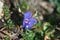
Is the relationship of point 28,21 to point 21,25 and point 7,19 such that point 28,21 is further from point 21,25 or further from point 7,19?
point 7,19

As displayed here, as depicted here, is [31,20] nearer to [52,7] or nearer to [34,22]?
[34,22]

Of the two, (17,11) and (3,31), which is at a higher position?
(17,11)

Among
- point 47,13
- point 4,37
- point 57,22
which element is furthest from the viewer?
point 47,13

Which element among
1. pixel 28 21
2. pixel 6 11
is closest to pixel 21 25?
pixel 28 21

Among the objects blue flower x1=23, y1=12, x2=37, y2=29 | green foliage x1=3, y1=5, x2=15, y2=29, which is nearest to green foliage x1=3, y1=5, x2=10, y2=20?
green foliage x1=3, y1=5, x2=15, y2=29

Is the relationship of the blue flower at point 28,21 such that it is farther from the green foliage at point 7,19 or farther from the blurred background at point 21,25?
the green foliage at point 7,19

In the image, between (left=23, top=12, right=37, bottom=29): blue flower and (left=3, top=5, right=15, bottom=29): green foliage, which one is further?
(left=23, top=12, right=37, bottom=29): blue flower

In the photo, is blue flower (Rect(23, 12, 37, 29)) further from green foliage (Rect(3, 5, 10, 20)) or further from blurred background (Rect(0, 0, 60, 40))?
green foliage (Rect(3, 5, 10, 20))

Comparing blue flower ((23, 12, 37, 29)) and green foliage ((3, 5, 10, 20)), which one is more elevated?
green foliage ((3, 5, 10, 20))

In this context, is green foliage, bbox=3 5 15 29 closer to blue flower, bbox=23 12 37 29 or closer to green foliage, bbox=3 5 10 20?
green foliage, bbox=3 5 10 20

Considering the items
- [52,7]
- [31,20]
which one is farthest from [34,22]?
[52,7]

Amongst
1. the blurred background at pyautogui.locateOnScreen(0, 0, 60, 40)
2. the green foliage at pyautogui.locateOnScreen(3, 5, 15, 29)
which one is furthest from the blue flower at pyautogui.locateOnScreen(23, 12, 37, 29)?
the green foliage at pyautogui.locateOnScreen(3, 5, 15, 29)
